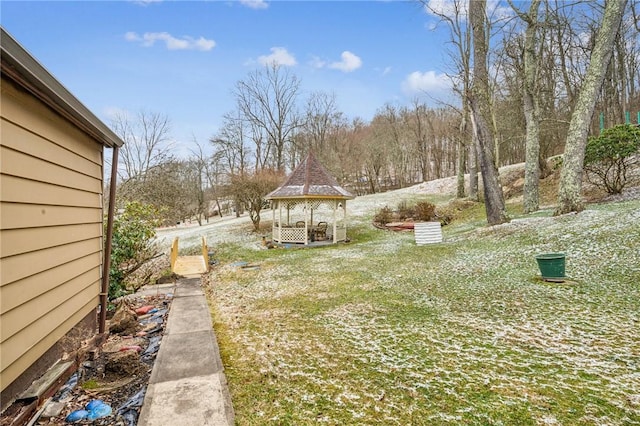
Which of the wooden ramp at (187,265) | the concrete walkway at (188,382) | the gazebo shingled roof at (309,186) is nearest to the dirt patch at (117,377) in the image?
the concrete walkway at (188,382)

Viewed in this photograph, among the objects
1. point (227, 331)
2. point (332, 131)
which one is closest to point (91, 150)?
point (227, 331)

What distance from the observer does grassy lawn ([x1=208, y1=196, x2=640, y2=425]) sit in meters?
2.60

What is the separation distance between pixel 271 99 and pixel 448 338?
28838 mm

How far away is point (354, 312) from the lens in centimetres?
502

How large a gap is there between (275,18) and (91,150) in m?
10.5

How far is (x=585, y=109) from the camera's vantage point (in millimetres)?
9195

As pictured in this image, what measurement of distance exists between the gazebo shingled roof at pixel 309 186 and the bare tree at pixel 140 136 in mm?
13307

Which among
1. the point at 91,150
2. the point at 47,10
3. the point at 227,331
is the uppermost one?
the point at 47,10

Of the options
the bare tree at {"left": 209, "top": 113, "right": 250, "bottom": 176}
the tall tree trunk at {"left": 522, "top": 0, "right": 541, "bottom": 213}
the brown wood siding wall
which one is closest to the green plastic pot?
the brown wood siding wall

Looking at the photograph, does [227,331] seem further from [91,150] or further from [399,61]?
[399,61]

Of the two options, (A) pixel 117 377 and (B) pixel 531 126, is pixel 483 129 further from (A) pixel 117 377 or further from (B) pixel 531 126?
(A) pixel 117 377

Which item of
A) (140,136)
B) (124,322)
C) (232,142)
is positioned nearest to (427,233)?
(124,322)

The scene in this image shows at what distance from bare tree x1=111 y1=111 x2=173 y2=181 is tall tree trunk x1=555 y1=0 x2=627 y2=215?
2294 centimetres

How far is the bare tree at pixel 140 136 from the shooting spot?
74.8ft
